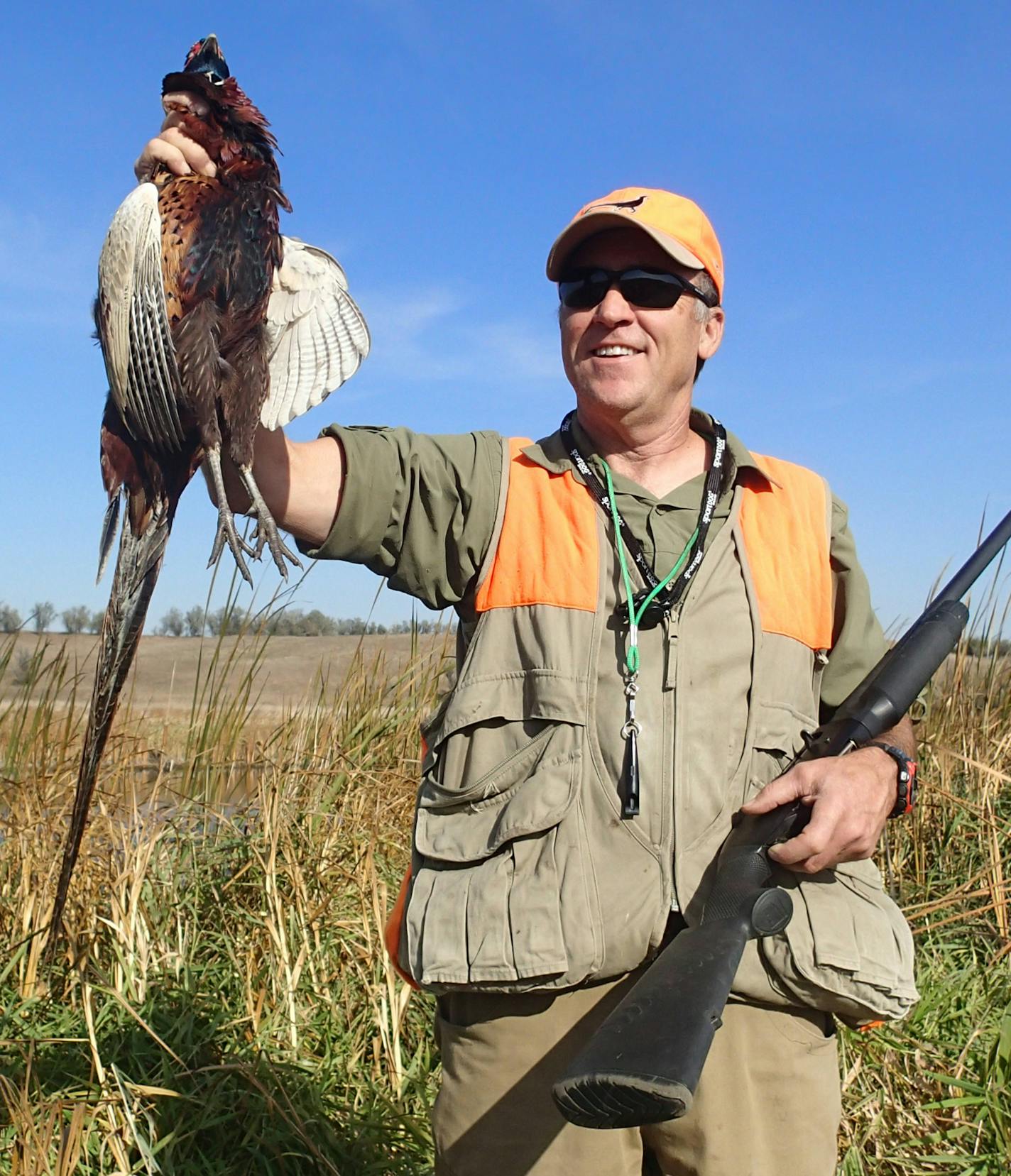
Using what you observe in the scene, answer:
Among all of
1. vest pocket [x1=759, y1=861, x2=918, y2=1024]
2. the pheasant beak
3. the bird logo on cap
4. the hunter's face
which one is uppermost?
the pheasant beak

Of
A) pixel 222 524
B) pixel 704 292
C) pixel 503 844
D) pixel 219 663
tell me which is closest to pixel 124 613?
pixel 222 524

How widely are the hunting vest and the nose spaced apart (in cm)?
37

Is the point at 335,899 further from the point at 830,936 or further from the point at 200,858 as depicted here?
the point at 830,936

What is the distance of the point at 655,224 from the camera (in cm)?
240

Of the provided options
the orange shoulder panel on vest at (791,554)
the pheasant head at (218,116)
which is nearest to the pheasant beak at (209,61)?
the pheasant head at (218,116)

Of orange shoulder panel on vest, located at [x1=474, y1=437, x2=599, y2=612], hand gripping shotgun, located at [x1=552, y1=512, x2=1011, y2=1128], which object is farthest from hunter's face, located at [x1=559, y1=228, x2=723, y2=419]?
hand gripping shotgun, located at [x1=552, y1=512, x2=1011, y2=1128]

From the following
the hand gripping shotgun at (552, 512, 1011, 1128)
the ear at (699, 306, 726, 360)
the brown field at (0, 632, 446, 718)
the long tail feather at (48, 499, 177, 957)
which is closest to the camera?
the hand gripping shotgun at (552, 512, 1011, 1128)

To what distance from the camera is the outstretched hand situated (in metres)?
2.05

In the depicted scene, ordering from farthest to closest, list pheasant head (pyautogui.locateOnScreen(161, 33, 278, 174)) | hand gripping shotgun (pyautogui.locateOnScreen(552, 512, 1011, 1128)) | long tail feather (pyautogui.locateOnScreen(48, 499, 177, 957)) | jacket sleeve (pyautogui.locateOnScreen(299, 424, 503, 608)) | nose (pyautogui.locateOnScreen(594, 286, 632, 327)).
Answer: nose (pyautogui.locateOnScreen(594, 286, 632, 327))
jacket sleeve (pyautogui.locateOnScreen(299, 424, 503, 608))
pheasant head (pyautogui.locateOnScreen(161, 33, 278, 174))
long tail feather (pyautogui.locateOnScreen(48, 499, 177, 957))
hand gripping shotgun (pyautogui.locateOnScreen(552, 512, 1011, 1128))

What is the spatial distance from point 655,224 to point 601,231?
15 centimetres

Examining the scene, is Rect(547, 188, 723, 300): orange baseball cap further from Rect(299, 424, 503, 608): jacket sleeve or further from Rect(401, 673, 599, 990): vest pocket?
Rect(401, 673, 599, 990): vest pocket

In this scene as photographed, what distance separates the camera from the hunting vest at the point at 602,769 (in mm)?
2090

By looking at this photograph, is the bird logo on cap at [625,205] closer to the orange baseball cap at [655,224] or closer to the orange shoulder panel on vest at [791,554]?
the orange baseball cap at [655,224]

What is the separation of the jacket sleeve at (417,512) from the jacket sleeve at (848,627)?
804 millimetres
